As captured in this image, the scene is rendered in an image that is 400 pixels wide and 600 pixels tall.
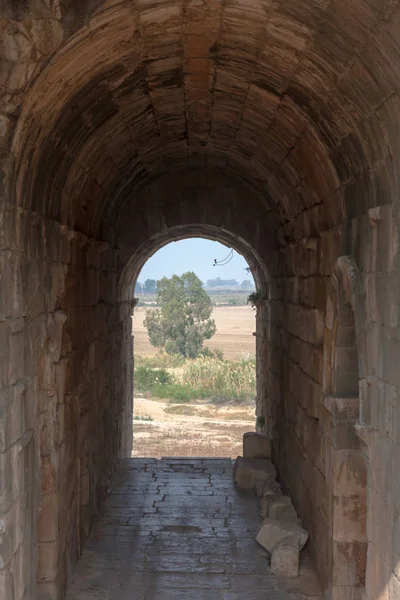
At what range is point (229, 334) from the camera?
66125 millimetres


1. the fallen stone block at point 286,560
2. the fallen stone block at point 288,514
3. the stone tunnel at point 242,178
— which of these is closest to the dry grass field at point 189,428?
the stone tunnel at point 242,178

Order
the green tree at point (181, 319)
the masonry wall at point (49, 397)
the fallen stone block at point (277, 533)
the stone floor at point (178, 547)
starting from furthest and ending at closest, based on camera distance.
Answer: the green tree at point (181, 319) < the fallen stone block at point (277, 533) < the stone floor at point (178, 547) < the masonry wall at point (49, 397)

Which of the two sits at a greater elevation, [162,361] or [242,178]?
[242,178]

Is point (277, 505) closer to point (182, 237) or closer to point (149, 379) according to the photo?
point (182, 237)

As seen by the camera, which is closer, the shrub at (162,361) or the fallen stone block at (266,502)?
the fallen stone block at (266,502)

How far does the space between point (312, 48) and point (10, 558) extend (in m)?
4.06

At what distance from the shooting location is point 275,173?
8.22m

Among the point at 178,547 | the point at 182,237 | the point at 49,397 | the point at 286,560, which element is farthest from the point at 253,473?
the point at 49,397

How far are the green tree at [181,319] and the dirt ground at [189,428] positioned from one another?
47.5 ft

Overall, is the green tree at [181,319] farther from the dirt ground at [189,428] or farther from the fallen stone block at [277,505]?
the fallen stone block at [277,505]

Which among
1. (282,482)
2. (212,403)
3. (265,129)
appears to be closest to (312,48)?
(265,129)

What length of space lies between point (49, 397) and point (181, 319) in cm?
3705

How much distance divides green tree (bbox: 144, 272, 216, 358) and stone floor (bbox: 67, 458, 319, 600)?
30858 mm

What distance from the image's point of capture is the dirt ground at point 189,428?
17750 mm
